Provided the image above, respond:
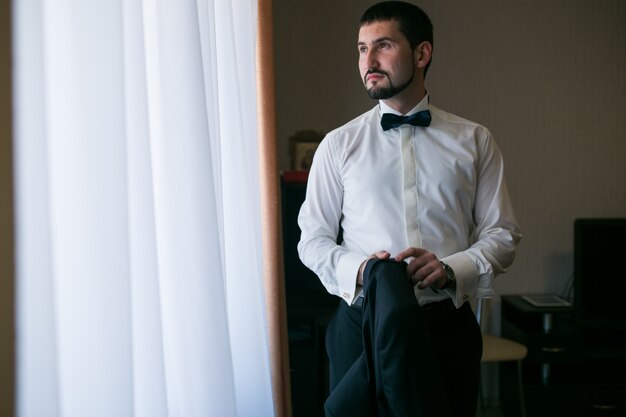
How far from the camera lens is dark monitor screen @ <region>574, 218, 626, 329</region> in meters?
3.04

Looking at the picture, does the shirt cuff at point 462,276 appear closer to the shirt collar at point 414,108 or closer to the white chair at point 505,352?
the shirt collar at point 414,108

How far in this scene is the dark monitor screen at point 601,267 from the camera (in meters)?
3.04

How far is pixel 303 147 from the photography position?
2.94 m

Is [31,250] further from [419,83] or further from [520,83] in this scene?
[520,83]

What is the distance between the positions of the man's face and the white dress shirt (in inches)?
4.8

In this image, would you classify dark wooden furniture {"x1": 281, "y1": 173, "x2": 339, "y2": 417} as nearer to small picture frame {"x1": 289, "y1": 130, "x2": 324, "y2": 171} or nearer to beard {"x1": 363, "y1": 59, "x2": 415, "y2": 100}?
small picture frame {"x1": 289, "y1": 130, "x2": 324, "y2": 171}

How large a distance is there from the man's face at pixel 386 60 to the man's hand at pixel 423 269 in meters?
0.42

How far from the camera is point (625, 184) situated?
11.1ft

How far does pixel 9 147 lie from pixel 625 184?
3.33 meters

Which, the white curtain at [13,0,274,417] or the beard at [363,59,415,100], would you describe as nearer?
the white curtain at [13,0,274,417]

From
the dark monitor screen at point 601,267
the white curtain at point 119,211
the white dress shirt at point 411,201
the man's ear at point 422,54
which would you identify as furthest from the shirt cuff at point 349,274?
the dark monitor screen at point 601,267

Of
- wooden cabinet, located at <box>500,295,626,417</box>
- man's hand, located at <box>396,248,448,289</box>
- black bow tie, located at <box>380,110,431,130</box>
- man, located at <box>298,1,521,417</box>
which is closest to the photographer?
man's hand, located at <box>396,248,448,289</box>

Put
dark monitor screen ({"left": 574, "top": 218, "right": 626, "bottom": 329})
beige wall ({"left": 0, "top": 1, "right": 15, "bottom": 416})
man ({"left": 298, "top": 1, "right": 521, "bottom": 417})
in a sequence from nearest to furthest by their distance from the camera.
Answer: beige wall ({"left": 0, "top": 1, "right": 15, "bottom": 416}) → man ({"left": 298, "top": 1, "right": 521, "bottom": 417}) → dark monitor screen ({"left": 574, "top": 218, "right": 626, "bottom": 329})

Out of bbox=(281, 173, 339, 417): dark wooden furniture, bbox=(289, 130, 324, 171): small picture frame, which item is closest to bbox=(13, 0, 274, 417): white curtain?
bbox=(281, 173, 339, 417): dark wooden furniture
